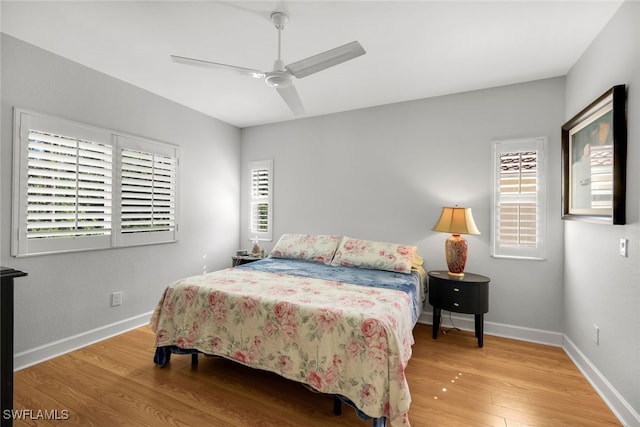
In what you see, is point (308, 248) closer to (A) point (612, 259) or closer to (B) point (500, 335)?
(B) point (500, 335)

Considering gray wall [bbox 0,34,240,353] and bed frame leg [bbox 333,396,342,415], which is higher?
gray wall [bbox 0,34,240,353]

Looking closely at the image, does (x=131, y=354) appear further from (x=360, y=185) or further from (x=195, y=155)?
(x=360, y=185)

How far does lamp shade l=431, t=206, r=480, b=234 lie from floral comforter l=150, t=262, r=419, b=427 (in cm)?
103

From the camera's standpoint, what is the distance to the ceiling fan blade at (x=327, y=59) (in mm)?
1712

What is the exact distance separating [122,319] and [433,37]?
394 cm

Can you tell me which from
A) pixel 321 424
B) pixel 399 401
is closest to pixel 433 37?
pixel 399 401

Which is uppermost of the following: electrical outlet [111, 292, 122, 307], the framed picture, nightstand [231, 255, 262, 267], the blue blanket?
the framed picture

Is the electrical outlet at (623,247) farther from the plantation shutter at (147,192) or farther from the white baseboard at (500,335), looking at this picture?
the plantation shutter at (147,192)

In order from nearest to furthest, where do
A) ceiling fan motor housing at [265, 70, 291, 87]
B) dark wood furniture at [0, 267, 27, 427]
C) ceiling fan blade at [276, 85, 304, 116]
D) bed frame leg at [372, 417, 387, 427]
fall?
dark wood furniture at [0, 267, 27, 427]
bed frame leg at [372, 417, 387, 427]
ceiling fan motor housing at [265, 70, 291, 87]
ceiling fan blade at [276, 85, 304, 116]

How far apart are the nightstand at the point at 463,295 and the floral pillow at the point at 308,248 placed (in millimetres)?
1168

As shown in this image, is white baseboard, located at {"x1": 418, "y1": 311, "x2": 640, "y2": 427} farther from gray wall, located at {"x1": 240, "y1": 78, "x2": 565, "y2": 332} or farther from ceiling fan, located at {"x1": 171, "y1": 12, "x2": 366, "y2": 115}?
ceiling fan, located at {"x1": 171, "y1": 12, "x2": 366, "y2": 115}

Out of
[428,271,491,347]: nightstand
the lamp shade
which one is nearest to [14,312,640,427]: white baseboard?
[428,271,491,347]: nightstand

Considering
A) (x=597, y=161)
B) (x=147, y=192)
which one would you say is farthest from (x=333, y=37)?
(x=147, y=192)

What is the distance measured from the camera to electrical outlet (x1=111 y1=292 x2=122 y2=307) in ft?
9.82
